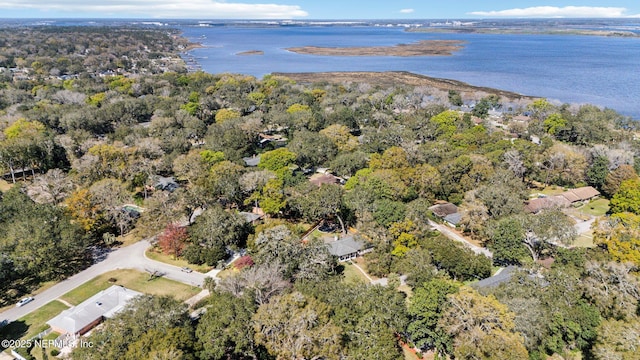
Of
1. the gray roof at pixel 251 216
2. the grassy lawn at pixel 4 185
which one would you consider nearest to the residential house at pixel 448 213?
the gray roof at pixel 251 216

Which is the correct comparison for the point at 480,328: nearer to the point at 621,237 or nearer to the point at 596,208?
the point at 621,237

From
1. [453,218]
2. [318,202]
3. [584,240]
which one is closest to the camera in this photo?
[584,240]

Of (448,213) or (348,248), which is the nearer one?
(348,248)

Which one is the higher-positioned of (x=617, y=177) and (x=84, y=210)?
(x=617, y=177)

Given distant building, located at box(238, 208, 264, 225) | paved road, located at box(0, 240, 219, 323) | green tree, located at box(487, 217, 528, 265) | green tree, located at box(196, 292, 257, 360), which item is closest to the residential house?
green tree, located at box(487, 217, 528, 265)

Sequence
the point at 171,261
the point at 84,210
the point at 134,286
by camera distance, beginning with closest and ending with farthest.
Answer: the point at 134,286, the point at 171,261, the point at 84,210

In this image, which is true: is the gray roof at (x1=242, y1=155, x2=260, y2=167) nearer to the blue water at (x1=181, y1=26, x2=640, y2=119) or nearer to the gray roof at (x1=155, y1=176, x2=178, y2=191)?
the gray roof at (x1=155, y1=176, x2=178, y2=191)

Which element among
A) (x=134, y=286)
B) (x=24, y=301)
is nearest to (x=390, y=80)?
(x=134, y=286)
